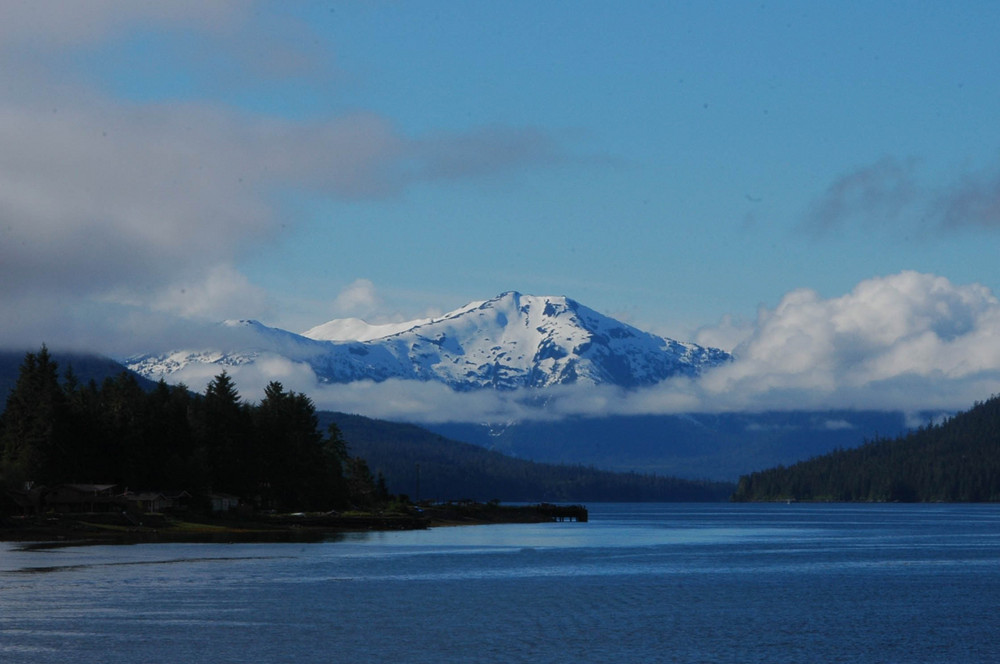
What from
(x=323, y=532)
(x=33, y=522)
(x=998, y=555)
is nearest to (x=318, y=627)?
(x=33, y=522)

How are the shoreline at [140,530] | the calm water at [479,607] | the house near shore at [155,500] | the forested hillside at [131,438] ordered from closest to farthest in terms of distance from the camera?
the calm water at [479,607]
the shoreline at [140,530]
the forested hillside at [131,438]
the house near shore at [155,500]

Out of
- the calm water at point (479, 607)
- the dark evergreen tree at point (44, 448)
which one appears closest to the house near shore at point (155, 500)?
the dark evergreen tree at point (44, 448)

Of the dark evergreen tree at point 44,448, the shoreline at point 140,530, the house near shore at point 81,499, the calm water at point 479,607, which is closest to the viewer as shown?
the calm water at point 479,607

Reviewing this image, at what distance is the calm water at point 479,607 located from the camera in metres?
69.8

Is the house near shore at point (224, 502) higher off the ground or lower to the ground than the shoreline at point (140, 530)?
higher

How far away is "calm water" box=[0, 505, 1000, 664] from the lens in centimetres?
6981

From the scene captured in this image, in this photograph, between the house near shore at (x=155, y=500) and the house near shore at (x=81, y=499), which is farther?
the house near shore at (x=155, y=500)

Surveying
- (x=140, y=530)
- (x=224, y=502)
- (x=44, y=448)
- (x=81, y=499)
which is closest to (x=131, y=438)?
(x=81, y=499)

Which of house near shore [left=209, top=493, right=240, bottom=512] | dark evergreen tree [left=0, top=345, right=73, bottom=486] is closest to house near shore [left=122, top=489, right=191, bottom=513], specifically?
house near shore [left=209, top=493, right=240, bottom=512]

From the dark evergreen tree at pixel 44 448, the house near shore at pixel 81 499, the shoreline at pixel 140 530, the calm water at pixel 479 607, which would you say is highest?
the dark evergreen tree at pixel 44 448

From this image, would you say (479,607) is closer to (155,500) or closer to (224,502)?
(155,500)

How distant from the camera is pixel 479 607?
90062mm

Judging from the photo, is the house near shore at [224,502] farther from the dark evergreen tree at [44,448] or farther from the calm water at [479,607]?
the calm water at [479,607]

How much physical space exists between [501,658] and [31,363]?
135824 millimetres
